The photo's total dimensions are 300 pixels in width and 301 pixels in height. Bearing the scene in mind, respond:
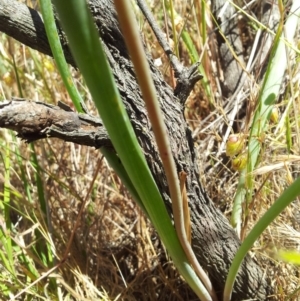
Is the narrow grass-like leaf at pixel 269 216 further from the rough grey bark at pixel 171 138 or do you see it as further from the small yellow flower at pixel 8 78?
the small yellow flower at pixel 8 78

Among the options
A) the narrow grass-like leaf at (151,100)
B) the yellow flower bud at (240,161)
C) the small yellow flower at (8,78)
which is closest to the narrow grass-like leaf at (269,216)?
the narrow grass-like leaf at (151,100)

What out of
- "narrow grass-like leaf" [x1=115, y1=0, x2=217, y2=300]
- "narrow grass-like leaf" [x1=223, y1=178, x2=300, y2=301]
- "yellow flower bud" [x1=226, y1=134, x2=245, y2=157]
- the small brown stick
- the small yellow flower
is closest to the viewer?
"narrow grass-like leaf" [x1=115, y1=0, x2=217, y2=300]

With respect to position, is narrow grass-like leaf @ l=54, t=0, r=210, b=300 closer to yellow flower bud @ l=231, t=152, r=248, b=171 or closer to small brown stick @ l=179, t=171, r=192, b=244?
small brown stick @ l=179, t=171, r=192, b=244

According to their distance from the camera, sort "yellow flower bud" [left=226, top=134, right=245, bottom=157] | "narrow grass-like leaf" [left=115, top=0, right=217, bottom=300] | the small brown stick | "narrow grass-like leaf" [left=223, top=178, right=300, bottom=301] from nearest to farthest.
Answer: "narrow grass-like leaf" [left=115, top=0, right=217, bottom=300], "narrow grass-like leaf" [left=223, top=178, right=300, bottom=301], the small brown stick, "yellow flower bud" [left=226, top=134, right=245, bottom=157]

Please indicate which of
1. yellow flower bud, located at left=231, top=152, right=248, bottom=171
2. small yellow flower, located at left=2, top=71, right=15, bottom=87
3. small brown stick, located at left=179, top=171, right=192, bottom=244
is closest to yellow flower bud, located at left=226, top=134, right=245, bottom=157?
yellow flower bud, located at left=231, top=152, right=248, bottom=171

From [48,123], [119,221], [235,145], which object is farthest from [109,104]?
[119,221]

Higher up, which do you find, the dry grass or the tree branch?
the tree branch

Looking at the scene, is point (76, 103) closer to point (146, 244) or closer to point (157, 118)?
point (157, 118)

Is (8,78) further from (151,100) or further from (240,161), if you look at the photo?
(151,100)
